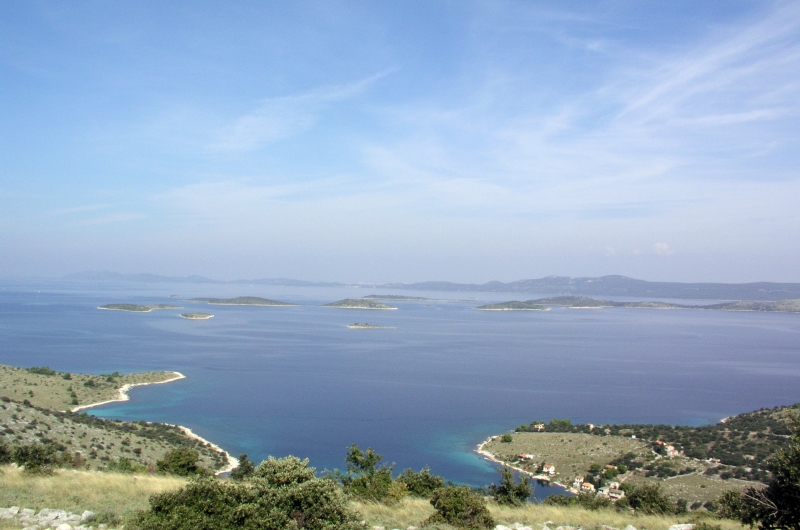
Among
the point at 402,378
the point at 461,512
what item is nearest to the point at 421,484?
the point at 461,512

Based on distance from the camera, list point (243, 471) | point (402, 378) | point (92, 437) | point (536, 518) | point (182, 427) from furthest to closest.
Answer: point (402, 378)
point (182, 427)
point (92, 437)
point (243, 471)
point (536, 518)

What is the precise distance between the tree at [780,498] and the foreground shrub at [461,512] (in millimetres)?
3740

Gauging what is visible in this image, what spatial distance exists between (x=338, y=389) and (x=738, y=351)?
78035mm

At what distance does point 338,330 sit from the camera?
4592 inches

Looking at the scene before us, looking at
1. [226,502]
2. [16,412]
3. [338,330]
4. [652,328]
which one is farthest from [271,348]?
[652,328]

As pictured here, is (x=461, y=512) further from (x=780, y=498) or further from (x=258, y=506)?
(x=780, y=498)

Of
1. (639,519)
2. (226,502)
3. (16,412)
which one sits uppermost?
(226,502)

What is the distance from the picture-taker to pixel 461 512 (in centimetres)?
903

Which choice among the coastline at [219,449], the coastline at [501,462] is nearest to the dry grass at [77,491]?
the coastline at [219,449]

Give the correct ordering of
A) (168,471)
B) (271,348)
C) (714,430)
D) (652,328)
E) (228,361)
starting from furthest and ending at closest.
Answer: (652,328) < (271,348) < (228,361) < (714,430) < (168,471)

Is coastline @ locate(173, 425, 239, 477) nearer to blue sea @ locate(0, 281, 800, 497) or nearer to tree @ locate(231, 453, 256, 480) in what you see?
blue sea @ locate(0, 281, 800, 497)

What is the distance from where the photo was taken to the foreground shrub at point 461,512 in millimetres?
8781

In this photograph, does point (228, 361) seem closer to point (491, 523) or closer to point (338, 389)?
point (338, 389)

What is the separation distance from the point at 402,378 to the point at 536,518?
175 ft
